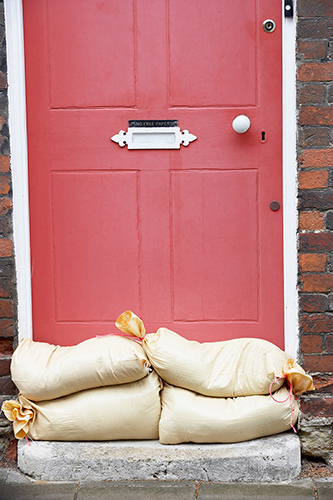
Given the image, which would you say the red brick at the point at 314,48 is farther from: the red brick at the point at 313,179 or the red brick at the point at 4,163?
the red brick at the point at 4,163

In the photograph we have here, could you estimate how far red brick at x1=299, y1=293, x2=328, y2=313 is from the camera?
8.20 feet

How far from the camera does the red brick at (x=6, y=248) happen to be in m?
2.54

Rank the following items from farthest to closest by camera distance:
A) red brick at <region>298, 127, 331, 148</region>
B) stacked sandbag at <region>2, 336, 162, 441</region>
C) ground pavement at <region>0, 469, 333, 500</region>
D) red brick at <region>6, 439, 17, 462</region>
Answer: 1. red brick at <region>6, 439, 17, 462</region>
2. red brick at <region>298, 127, 331, 148</region>
3. stacked sandbag at <region>2, 336, 162, 441</region>
4. ground pavement at <region>0, 469, 333, 500</region>

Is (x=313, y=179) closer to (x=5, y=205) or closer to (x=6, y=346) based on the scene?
(x=5, y=205)

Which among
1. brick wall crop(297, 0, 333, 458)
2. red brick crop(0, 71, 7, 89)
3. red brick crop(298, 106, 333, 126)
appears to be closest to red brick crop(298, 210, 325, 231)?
brick wall crop(297, 0, 333, 458)

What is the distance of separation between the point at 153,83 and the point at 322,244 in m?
1.14

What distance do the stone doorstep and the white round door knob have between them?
1.46 metres

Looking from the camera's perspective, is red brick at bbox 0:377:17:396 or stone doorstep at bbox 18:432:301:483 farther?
red brick at bbox 0:377:17:396

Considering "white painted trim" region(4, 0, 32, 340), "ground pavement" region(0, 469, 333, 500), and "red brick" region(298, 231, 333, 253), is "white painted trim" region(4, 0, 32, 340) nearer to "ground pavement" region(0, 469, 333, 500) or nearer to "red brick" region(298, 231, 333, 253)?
"ground pavement" region(0, 469, 333, 500)

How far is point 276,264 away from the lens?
2619 millimetres

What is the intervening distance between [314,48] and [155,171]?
3.09ft

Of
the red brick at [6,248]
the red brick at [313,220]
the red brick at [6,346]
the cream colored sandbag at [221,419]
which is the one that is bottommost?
the cream colored sandbag at [221,419]

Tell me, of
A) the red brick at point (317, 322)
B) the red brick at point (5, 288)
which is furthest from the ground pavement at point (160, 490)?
the red brick at point (5, 288)

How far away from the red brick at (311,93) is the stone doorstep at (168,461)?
158 cm
